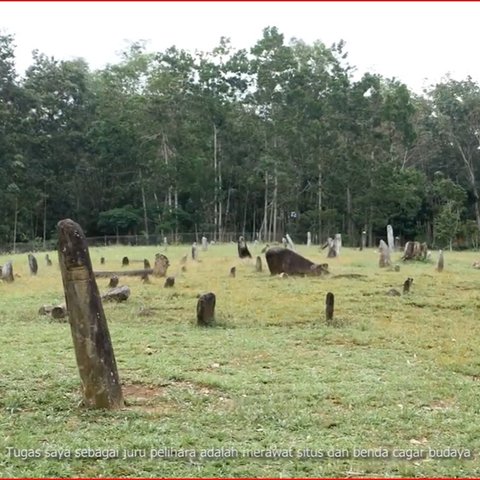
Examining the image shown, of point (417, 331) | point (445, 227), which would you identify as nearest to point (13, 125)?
point (445, 227)

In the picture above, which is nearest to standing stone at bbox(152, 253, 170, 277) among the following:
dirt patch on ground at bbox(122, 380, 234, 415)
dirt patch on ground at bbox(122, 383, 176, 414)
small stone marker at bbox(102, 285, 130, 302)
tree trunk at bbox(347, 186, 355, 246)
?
small stone marker at bbox(102, 285, 130, 302)

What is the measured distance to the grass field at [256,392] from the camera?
4.90 meters

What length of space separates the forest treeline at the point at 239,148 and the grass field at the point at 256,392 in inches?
1446

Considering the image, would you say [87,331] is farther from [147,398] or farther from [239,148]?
[239,148]

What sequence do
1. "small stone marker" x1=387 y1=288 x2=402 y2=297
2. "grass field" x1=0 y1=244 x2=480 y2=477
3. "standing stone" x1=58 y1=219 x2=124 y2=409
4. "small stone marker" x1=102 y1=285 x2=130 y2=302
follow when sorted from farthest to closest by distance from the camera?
"small stone marker" x1=387 y1=288 x2=402 y2=297 → "small stone marker" x1=102 y1=285 x2=130 y2=302 → "standing stone" x1=58 y1=219 x2=124 y2=409 → "grass field" x1=0 y1=244 x2=480 y2=477

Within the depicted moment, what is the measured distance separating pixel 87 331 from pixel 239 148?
48.7 m

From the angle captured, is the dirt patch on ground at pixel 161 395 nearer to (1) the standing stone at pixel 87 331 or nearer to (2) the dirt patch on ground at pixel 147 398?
(2) the dirt patch on ground at pixel 147 398

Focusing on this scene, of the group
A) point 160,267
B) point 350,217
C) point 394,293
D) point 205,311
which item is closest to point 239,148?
point 350,217

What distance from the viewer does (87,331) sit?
6242mm

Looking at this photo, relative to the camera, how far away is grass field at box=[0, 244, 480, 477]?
4898 millimetres

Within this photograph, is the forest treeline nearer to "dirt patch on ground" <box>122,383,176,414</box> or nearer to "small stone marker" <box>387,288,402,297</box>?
"small stone marker" <box>387,288,402,297</box>

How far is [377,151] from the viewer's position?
51.7 meters

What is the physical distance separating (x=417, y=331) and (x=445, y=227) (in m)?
36.2

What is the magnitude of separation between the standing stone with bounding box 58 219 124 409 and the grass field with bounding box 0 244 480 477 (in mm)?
231
